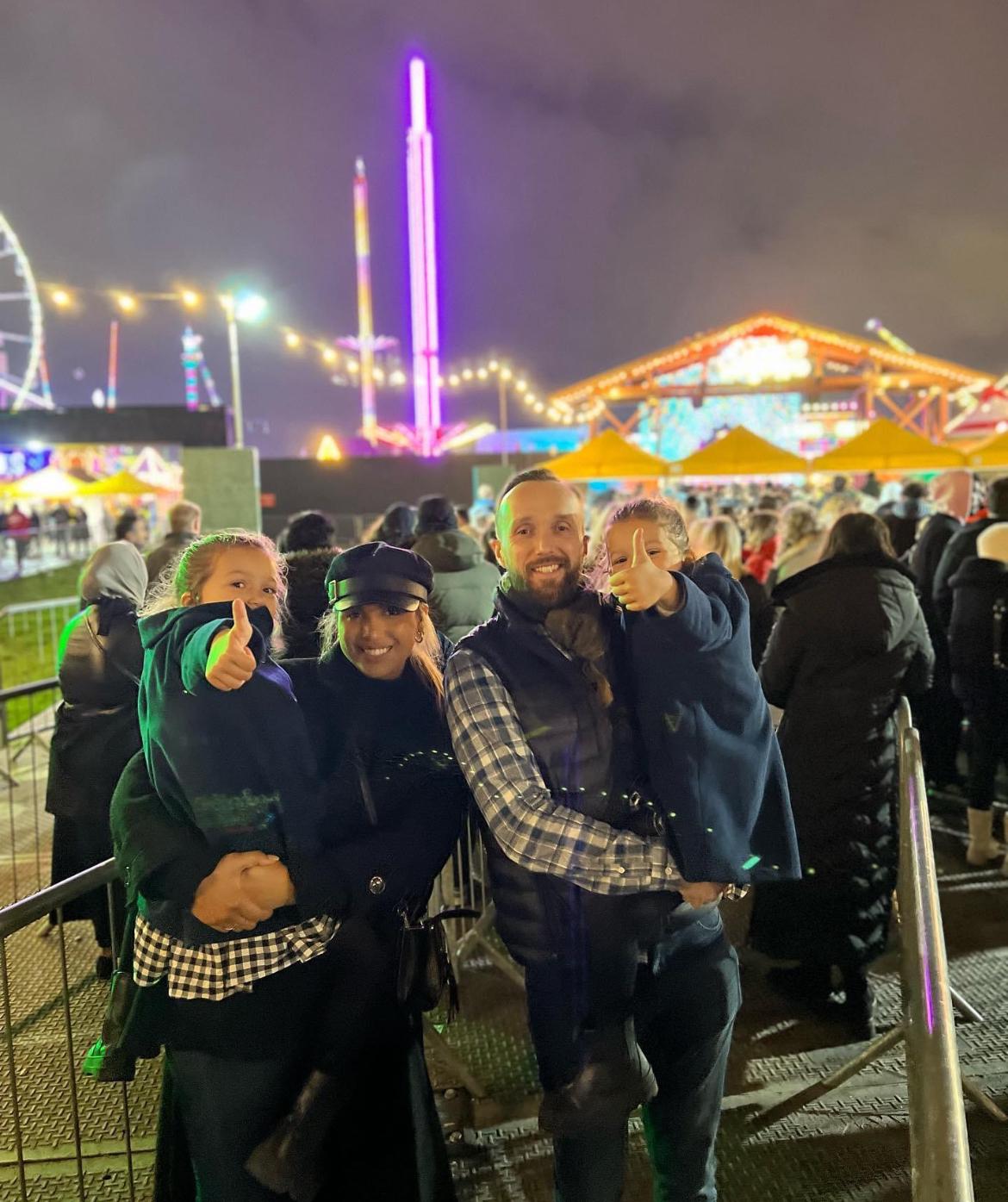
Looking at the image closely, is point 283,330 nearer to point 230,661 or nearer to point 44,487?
point 44,487

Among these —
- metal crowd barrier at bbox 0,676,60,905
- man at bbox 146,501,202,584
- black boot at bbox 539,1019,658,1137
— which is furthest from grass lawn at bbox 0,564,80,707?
black boot at bbox 539,1019,658,1137

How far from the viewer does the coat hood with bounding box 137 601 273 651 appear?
1721 millimetres

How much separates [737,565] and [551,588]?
3.80 m

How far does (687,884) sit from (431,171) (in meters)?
36.4

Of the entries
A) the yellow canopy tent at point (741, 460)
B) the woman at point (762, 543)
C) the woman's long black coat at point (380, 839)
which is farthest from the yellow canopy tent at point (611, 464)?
the woman's long black coat at point (380, 839)

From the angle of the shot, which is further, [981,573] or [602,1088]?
[981,573]

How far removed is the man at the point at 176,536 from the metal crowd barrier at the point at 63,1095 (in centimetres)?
239

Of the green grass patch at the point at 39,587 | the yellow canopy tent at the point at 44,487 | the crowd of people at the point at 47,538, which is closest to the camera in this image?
the green grass patch at the point at 39,587

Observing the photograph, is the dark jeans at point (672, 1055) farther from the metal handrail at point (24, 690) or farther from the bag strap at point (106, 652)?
the metal handrail at point (24, 690)

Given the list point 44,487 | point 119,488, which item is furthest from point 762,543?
point 44,487

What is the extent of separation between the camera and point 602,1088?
1819 mm

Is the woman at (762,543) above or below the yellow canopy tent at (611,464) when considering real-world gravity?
below

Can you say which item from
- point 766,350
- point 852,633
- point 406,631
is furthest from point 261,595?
point 766,350

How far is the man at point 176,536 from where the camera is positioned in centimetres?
515
